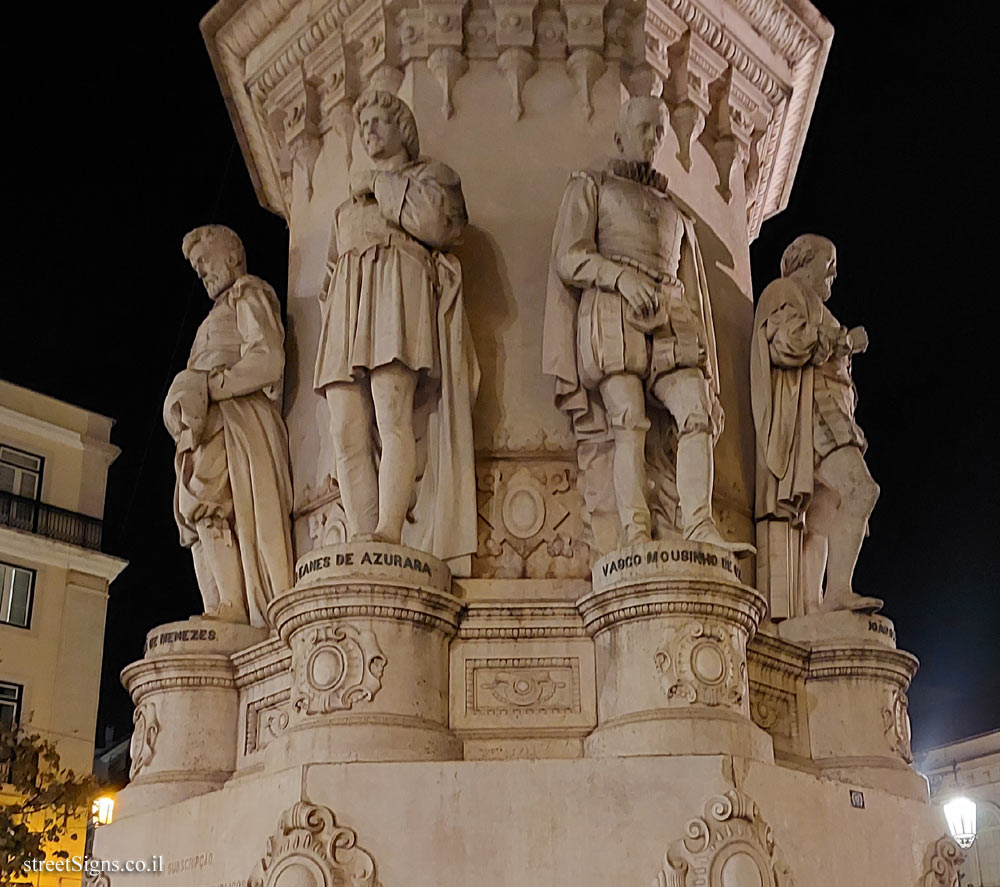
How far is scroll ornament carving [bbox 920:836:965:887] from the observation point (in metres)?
9.13

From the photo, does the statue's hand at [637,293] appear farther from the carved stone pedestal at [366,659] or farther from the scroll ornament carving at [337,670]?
the scroll ornament carving at [337,670]

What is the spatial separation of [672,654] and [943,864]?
255 cm

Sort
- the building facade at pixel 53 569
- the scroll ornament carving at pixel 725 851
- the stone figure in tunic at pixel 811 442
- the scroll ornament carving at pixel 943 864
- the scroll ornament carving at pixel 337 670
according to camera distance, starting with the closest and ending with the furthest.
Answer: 1. the scroll ornament carving at pixel 725 851
2. the scroll ornament carving at pixel 337 670
3. the scroll ornament carving at pixel 943 864
4. the stone figure in tunic at pixel 811 442
5. the building facade at pixel 53 569

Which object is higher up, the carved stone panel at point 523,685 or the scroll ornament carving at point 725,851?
the carved stone panel at point 523,685

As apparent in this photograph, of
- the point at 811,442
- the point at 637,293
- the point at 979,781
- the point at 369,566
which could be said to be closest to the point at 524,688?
the point at 369,566

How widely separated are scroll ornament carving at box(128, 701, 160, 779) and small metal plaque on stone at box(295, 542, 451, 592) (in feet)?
6.37

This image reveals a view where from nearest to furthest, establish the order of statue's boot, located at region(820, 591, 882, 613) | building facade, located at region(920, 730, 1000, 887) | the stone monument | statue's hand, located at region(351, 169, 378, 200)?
the stone monument → statue's hand, located at region(351, 169, 378, 200) → statue's boot, located at region(820, 591, 882, 613) → building facade, located at region(920, 730, 1000, 887)

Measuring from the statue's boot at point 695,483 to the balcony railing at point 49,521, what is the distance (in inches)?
1126

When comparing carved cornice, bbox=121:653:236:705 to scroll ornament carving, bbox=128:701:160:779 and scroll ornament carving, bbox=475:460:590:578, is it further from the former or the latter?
scroll ornament carving, bbox=475:460:590:578

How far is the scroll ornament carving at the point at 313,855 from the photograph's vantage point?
7.74 metres

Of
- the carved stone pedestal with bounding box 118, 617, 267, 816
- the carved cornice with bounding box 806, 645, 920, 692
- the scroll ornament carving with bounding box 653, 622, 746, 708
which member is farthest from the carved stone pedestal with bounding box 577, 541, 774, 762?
the carved stone pedestal with bounding box 118, 617, 267, 816

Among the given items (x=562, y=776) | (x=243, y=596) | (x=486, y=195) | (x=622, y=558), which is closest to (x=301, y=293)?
(x=486, y=195)

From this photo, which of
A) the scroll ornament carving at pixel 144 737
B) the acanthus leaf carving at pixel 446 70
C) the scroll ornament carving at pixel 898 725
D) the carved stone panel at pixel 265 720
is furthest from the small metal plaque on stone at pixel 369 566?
the acanthus leaf carving at pixel 446 70

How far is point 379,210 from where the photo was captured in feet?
32.5
